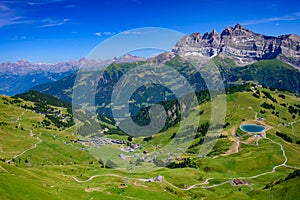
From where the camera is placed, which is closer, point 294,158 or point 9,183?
point 9,183

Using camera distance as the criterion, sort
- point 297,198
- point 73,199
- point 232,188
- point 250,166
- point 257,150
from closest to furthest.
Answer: point 73,199
point 297,198
point 232,188
point 250,166
point 257,150

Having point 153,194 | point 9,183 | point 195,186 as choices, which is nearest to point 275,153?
point 195,186

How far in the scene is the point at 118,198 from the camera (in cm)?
10100

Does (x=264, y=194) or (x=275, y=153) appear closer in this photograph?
(x=264, y=194)

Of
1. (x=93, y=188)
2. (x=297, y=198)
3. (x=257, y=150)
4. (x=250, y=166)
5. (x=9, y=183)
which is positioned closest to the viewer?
(x=9, y=183)

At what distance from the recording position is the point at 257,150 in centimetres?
19900

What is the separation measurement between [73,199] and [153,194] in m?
34.8

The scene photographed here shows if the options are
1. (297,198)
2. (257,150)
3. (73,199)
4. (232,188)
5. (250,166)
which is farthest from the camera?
(257,150)

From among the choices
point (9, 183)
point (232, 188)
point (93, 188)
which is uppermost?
point (9, 183)

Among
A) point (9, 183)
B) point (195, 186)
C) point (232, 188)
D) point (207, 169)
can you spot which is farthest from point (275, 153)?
point (9, 183)

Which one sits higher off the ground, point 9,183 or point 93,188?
point 9,183

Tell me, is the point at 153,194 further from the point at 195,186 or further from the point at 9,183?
the point at 9,183

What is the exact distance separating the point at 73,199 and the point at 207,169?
353ft

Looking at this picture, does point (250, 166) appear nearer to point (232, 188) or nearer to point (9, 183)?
point (232, 188)
